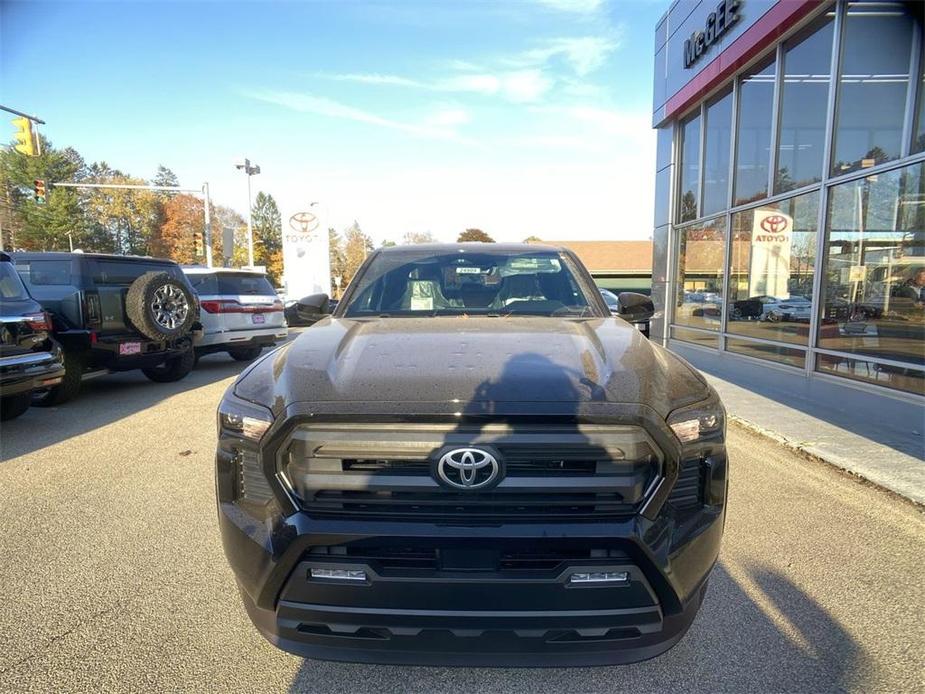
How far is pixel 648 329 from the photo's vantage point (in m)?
15.0

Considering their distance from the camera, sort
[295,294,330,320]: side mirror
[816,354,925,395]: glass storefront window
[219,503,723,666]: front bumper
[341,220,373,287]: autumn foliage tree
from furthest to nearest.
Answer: [341,220,373,287]: autumn foliage tree, [816,354,925,395]: glass storefront window, [295,294,330,320]: side mirror, [219,503,723,666]: front bumper

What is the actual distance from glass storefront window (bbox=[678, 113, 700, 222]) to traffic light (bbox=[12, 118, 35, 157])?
15.8 metres

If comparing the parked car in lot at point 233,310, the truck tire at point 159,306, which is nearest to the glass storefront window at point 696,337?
the parked car in lot at point 233,310

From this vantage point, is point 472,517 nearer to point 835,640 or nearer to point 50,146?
point 835,640

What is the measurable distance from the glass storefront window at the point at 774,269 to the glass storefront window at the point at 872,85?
2.99ft

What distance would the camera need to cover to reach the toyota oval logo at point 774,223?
9.07 m

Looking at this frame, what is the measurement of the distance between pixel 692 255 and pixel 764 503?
32.2ft

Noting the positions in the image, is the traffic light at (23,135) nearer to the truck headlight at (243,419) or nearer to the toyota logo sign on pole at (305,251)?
the toyota logo sign on pole at (305,251)

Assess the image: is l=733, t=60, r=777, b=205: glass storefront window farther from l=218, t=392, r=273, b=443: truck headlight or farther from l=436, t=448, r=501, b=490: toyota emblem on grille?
l=218, t=392, r=273, b=443: truck headlight

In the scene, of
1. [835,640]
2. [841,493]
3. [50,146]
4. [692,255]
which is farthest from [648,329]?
[50,146]

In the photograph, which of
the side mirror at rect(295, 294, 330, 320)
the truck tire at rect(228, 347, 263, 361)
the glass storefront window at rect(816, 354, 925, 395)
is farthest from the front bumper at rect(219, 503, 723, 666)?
the truck tire at rect(228, 347, 263, 361)

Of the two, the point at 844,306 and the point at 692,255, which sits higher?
the point at 692,255

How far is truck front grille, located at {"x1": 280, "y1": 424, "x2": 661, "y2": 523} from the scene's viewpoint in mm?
1743

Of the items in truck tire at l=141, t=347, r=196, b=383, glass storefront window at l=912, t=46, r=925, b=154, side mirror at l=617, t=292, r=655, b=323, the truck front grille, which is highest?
glass storefront window at l=912, t=46, r=925, b=154
